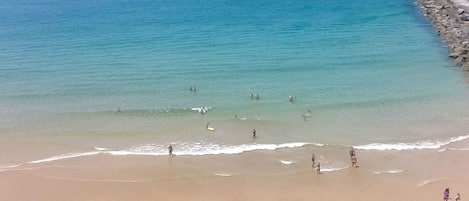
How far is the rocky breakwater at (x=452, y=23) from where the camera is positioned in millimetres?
46344

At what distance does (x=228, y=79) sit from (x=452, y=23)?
2460 centimetres

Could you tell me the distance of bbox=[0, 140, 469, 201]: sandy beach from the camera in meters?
27.8

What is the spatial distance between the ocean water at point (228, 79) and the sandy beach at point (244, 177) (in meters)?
1.26

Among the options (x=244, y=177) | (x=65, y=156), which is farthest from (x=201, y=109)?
(x=65, y=156)

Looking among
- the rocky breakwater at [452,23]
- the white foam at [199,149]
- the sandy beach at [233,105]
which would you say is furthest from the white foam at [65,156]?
the rocky breakwater at [452,23]

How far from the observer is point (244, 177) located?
29.5 metres

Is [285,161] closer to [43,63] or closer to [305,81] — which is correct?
[305,81]

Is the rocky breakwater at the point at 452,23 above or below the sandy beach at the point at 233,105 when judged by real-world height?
above

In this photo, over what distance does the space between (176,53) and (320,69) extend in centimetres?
1186

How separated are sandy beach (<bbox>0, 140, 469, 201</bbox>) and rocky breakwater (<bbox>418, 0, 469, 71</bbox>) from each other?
52.2 ft

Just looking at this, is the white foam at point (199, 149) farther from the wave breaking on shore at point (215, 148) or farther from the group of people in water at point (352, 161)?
the group of people in water at point (352, 161)

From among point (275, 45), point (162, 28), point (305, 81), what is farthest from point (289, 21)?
point (305, 81)

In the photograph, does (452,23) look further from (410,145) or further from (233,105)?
(233,105)

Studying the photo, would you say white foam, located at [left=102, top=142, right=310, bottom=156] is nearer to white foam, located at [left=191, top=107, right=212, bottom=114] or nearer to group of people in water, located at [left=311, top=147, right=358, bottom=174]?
group of people in water, located at [left=311, top=147, right=358, bottom=174]
